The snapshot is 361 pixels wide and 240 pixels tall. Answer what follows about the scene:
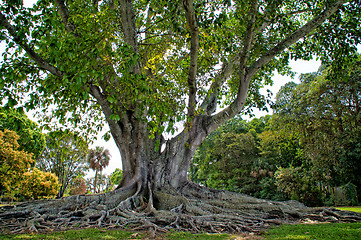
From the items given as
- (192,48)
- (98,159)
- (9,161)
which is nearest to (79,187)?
(98,159)

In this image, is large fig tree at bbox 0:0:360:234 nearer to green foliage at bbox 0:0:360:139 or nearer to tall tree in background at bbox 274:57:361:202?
green foliage at bbox 0:0:360:139

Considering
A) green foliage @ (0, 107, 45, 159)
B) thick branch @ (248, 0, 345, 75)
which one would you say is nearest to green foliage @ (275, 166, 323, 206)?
thick branch @ (248, 0, 345, 75)

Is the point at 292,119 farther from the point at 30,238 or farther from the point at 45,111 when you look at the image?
the point at 30,238

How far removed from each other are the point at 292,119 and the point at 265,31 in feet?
20.8

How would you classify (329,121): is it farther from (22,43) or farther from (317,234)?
(22,43)

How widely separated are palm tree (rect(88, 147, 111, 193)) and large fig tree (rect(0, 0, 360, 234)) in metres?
25.7

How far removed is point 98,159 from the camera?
112 feet

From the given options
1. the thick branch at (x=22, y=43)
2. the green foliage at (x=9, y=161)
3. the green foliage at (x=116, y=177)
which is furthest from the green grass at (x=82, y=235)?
the green foliage at (x=116, y=177)

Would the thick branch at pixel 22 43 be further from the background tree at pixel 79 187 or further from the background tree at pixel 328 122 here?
the background tree at pixel 79 187

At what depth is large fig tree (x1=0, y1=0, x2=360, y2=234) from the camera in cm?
486

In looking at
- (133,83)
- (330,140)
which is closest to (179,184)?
(133,83)

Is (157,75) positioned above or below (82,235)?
above

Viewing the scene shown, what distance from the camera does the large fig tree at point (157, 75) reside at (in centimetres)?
486

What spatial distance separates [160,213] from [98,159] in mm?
30633
